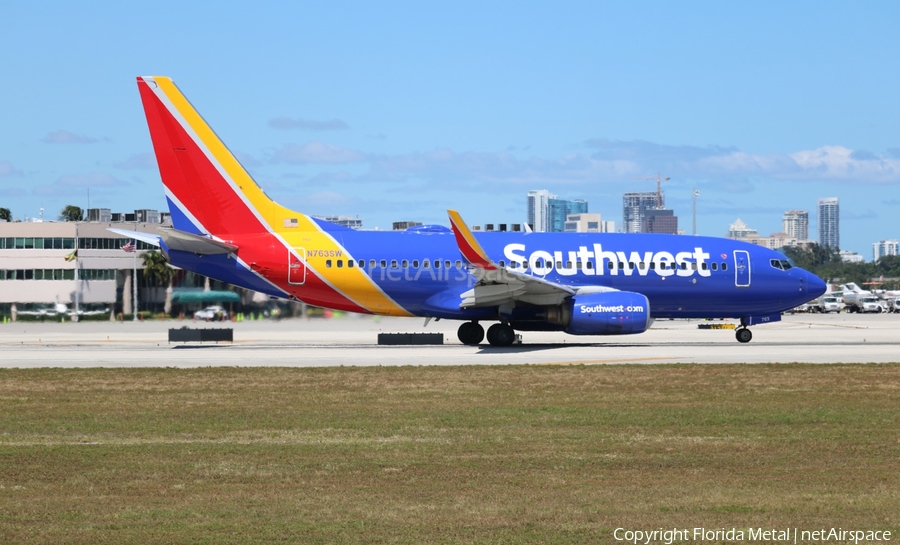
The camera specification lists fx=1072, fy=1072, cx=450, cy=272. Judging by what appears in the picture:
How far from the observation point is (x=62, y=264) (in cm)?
8238

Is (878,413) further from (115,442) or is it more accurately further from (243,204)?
(243,204)

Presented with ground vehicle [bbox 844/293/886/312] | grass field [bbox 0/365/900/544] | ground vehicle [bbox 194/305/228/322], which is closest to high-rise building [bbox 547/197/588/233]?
ground vehicle [bbox 844/293/886/312]

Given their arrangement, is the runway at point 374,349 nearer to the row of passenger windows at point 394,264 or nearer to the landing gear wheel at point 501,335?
the landing gear wheel at point 501,335

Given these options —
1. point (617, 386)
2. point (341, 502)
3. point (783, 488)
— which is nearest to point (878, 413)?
point (617, 386)

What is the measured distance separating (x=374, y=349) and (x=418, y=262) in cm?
337

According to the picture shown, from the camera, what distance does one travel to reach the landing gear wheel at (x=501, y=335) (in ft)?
119

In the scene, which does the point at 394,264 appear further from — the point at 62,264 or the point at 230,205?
the point at 62,264

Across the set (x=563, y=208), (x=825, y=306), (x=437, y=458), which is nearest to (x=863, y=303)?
(x=825, y=306)

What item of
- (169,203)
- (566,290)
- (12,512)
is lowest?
(12,512)

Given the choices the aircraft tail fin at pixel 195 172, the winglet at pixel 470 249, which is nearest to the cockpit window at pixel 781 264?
the winglet at pixel 470 249

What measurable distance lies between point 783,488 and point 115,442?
943cm

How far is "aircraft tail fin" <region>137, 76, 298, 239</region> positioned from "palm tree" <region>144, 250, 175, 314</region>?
62.4ft

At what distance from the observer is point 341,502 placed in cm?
1162

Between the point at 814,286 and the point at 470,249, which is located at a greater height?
the point at 470,249
